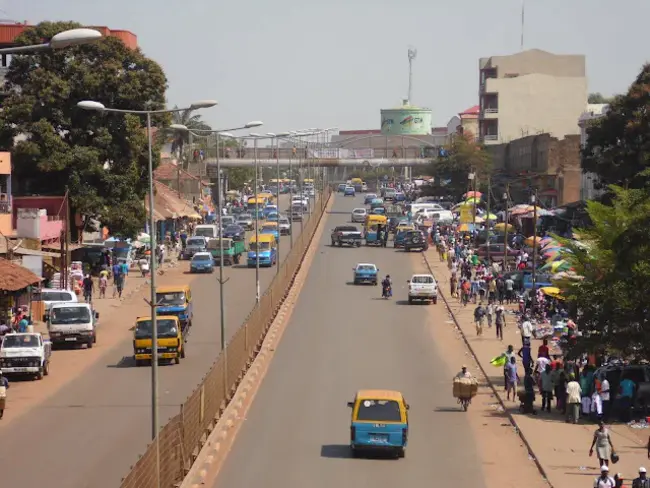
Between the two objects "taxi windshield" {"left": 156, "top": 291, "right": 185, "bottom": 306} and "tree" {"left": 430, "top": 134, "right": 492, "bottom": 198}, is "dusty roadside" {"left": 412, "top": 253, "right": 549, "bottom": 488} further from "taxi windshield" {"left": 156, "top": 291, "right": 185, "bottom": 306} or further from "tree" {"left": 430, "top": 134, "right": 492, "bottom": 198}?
"tree" {"left": 430, "top": 134, "right": 492, "bottom": 198}

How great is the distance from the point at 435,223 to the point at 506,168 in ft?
89.2

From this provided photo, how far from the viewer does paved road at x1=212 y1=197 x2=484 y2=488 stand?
26.9m

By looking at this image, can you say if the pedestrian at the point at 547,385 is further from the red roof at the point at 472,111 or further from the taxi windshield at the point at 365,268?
the red roof at the point at 472,111

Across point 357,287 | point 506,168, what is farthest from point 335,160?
point 357,287

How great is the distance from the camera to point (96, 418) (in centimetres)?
3316

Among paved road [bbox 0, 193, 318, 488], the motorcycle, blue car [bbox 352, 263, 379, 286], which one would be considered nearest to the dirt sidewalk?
paved road [bbox 0, 193, 318, 488]

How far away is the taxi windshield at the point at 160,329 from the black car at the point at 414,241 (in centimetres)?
4814

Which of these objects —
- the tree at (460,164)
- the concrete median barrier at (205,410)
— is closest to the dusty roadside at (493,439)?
the concrete median barrier at (205,410)

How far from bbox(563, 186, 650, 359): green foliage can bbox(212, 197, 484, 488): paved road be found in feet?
14.8

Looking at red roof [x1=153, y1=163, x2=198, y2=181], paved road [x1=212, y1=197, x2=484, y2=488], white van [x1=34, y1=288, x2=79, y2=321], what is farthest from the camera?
red roof [x1=153, y1=163, x2=198, y2=181]

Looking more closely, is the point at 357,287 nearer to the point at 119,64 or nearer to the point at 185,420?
the point at 119,64

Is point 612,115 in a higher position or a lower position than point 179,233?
higher

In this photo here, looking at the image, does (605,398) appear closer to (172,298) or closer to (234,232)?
(172,298)

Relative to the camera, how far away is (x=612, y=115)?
216ft
